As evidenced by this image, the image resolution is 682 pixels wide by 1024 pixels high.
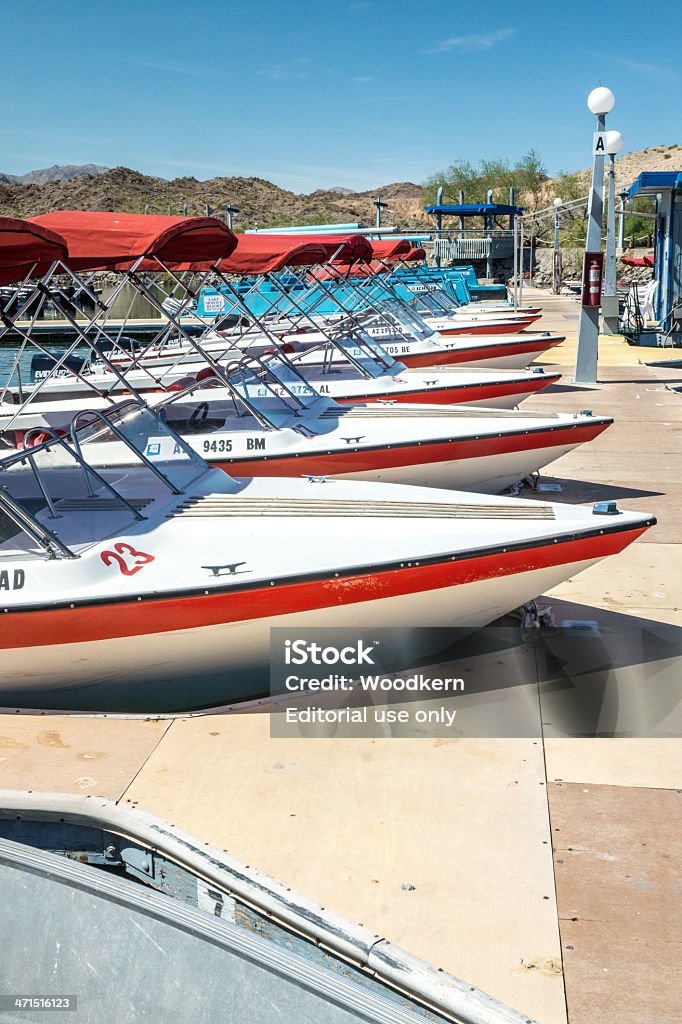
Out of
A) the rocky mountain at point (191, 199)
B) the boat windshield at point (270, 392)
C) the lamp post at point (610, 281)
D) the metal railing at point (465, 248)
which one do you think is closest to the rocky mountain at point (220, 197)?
the rocky mountain at point (191, 199)

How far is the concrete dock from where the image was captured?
3.41 meters

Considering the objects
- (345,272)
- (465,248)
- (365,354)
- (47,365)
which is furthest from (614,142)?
(465,248)

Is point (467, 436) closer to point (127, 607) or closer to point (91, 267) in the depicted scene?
point (91, 267)

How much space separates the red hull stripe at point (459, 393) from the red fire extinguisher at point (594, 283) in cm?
339

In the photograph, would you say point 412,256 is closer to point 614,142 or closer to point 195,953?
point 614,142

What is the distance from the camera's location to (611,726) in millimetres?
5102

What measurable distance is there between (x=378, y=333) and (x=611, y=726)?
41.9 feet

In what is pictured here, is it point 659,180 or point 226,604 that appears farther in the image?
point 659,180

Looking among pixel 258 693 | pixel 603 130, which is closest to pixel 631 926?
pixel 258 693

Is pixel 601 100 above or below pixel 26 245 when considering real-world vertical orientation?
above

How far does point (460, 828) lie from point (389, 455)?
5.17 metres

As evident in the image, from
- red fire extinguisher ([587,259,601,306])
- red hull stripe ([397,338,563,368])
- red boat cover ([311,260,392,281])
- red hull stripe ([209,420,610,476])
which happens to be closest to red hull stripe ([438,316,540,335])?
red boat cover ([311,260,392,281])

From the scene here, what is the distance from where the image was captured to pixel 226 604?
16.9ft

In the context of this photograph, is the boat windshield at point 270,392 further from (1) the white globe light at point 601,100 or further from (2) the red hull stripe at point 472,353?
(1) the white globe light at point 601,100
